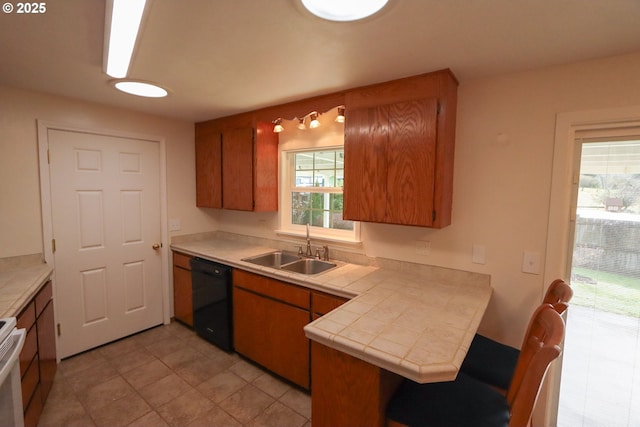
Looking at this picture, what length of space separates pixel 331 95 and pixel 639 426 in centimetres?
278

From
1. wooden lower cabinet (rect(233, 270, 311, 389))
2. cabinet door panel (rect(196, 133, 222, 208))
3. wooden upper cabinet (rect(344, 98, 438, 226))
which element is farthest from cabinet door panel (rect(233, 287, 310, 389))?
cabinet door panel (rect(196, 133, 222, 208))

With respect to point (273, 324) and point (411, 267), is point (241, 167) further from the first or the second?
point (411, 267)

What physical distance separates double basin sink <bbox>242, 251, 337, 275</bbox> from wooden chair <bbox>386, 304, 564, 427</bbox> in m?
1.33

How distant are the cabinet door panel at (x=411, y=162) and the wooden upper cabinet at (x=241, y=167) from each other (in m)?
1.43

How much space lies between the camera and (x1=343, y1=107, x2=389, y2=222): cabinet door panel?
6.53 ft

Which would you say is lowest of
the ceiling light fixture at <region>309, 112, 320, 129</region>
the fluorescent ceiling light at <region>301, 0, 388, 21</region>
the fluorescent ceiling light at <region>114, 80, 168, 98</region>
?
the ceiling light fixture at <region>309, 112, 320, 129</region>

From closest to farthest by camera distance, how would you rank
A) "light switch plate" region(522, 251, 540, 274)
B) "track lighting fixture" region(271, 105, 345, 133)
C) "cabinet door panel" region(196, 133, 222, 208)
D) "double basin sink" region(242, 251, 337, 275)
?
"light switch plate" region(522, 251, 540, 274), "track lighting fixture" region(271, 105, 345, 133), "double basin sink" region(242, 251, 337, 275), "cabinet door panel" region(196, 133, 222, 208)

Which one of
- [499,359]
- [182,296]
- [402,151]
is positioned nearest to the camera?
[499,359]

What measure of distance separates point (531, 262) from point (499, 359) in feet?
2.10

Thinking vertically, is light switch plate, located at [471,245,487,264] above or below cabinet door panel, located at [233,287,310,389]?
above

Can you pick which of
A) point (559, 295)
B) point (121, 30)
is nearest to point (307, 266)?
point (559, 295)

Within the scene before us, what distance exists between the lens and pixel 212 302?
2.75 metres

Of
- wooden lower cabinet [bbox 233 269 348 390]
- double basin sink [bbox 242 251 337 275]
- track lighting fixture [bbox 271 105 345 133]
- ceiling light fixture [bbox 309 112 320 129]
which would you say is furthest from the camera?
double basin sink [bbox 242 251 337 275]

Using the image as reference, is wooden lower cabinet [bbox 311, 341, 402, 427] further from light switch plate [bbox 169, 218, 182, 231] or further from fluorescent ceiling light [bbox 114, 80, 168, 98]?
light switch plate [bbox 169, 218, 182, 231]
